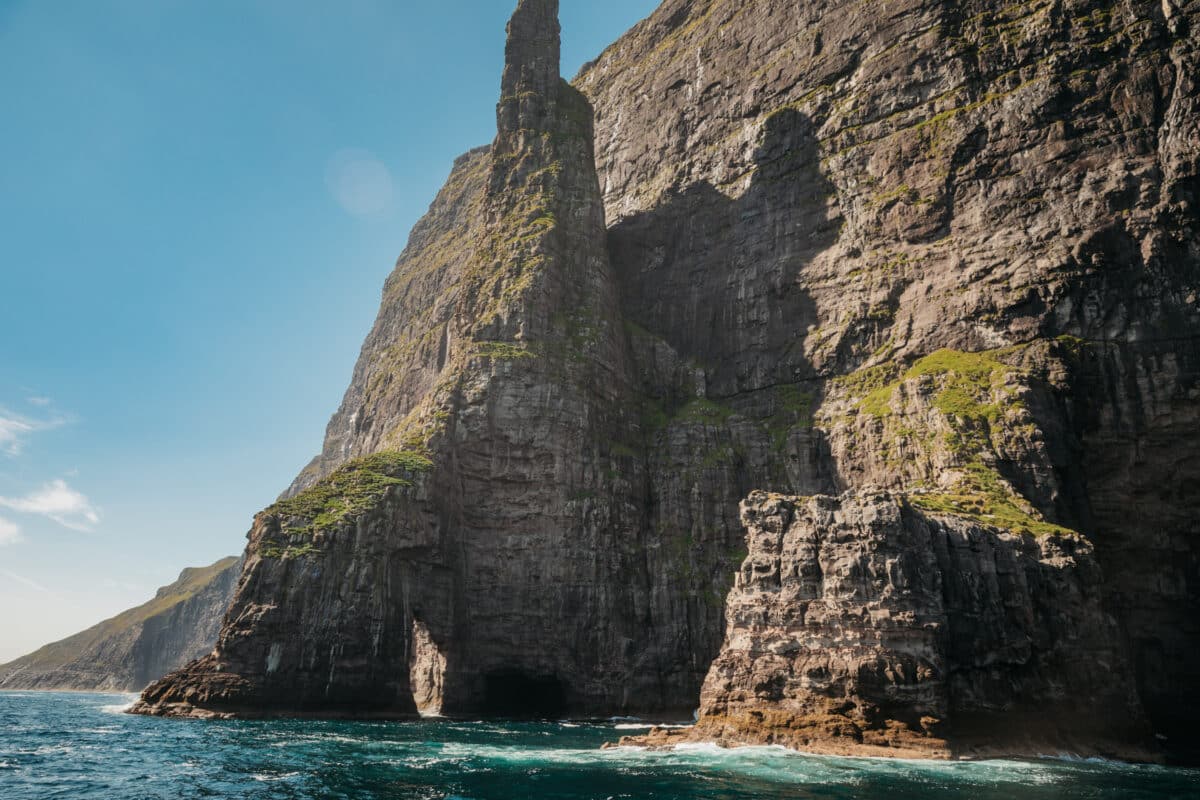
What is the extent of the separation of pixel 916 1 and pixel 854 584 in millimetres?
66986

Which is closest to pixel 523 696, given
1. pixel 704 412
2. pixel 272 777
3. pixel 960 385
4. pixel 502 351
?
pixel 502 351

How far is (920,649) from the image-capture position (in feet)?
146

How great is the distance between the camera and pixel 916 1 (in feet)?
274

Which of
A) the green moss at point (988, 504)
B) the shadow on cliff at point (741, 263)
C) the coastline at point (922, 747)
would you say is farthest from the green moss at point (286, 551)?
the green moss at point (988, 504)

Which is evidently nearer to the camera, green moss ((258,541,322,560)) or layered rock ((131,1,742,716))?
layered rock ((131,1,742,716))

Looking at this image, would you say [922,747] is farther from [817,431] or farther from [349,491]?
[349,491]

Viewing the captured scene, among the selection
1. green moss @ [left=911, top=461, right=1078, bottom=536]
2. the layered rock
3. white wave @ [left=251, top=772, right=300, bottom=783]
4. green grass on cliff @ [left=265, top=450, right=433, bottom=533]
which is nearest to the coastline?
green moss @ [left=911, top=461, right=1078, bottom=536]

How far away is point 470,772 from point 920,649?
25.6 metres

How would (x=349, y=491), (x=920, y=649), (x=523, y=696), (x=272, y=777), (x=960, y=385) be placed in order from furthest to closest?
(x=523, y=696) < (x=349, y=491) < (x=960, y=385) < (x=920, y=649) < (x=272, y=777)

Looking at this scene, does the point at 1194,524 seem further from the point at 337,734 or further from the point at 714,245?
the point at 337,734

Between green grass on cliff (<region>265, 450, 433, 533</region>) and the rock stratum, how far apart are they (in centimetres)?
39

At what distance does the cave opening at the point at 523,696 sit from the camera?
7019 centimetres

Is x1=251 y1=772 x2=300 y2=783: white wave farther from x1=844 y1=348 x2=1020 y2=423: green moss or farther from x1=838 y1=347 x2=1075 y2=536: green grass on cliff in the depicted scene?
x1=844 y1=348 x2=1020 y2=423: green moss

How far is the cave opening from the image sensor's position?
230ft
